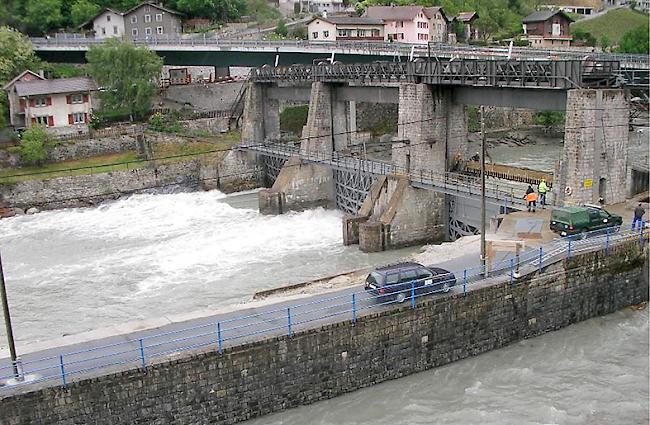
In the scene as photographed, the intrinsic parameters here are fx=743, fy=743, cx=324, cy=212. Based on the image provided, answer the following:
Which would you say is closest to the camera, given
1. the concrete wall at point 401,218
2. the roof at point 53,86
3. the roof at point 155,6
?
the concrete wall at point 401,218

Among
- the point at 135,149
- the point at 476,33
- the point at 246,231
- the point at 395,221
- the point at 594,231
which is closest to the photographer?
the point at 594,231

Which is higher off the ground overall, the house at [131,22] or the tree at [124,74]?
the house at [131,22]

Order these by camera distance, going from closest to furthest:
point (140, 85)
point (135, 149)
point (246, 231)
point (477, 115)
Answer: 1. point (246, 231)
2. point (135, 149)
3. point (140, 85)
4. point (477, 115)

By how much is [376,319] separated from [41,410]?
986 centimetres

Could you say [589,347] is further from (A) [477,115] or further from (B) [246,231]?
(A) [477,115]

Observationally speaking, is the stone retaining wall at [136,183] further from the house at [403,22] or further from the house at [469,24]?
the house at [469,24]

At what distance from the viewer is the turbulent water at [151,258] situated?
105ft

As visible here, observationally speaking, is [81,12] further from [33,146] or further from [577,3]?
[577,3]

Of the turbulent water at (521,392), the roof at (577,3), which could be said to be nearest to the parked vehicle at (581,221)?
the turbulent water at (521,392)

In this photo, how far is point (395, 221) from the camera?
1538 inches

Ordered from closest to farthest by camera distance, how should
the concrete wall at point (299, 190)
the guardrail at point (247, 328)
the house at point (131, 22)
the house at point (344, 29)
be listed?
1. the guardrail at point (247, 328)
2. the concrete wall at point (299, 190)
3. the house at point (131, 22)
4. the house at point (344, 29)

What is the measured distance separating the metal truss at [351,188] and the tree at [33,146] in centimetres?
2300

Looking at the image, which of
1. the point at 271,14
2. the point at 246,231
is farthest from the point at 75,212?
the point at 271,14

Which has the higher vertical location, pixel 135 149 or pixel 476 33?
pixel 476 33
